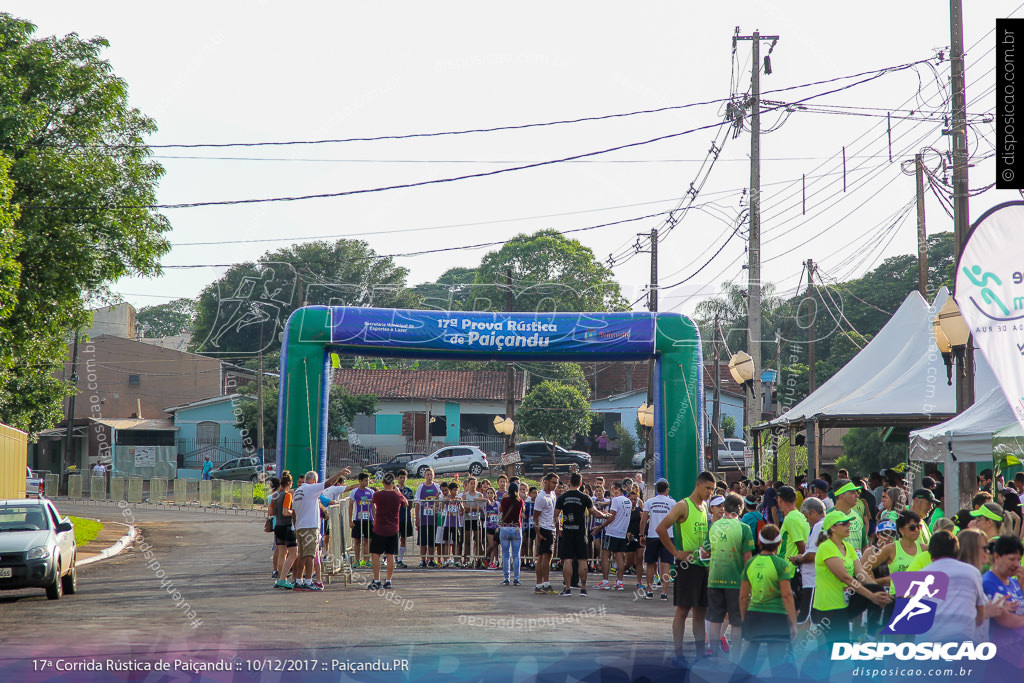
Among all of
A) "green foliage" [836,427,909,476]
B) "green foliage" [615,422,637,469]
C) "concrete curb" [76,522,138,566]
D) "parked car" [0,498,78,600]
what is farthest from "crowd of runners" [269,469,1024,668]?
"green foliage" [615,422,637,469]

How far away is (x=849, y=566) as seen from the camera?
25.5 ft

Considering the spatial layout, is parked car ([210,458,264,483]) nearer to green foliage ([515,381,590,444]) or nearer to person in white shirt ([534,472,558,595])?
green foliage ([515,381,590,444])

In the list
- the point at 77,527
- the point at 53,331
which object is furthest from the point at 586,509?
the point at 77,527

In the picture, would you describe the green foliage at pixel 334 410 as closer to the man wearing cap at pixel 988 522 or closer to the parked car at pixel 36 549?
the parked car at pixel 36 549

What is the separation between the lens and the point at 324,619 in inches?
446

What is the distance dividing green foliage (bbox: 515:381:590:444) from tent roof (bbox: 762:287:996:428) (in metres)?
26.6

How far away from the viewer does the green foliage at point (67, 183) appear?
19773mm

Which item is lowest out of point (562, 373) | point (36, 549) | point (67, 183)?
point (36, 549)

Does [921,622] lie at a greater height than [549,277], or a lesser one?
lesser

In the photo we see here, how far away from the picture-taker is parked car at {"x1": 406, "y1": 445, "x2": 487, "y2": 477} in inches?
1667

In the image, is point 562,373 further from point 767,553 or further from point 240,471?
point 767,553

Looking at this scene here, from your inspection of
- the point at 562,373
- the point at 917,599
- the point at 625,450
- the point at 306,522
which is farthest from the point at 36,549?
the point at 562,373

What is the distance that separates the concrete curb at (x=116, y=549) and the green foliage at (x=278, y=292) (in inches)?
1146

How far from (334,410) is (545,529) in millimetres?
33475
